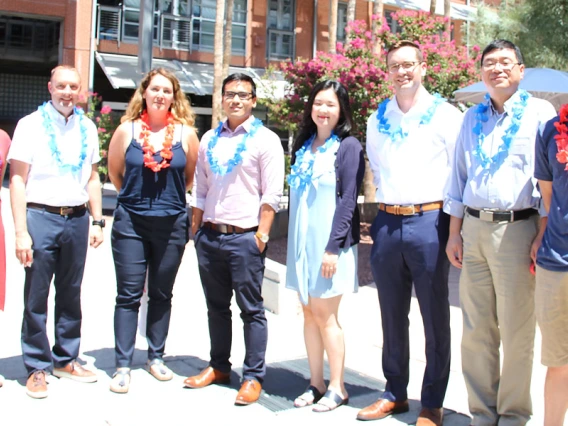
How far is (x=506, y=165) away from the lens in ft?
11.9

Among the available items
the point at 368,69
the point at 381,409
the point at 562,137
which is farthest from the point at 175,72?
the point at 562,137

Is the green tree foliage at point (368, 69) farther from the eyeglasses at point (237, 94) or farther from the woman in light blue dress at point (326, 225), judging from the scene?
the woman in light blue dress at point (326, 225)

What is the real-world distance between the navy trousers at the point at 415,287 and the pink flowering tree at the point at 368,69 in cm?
708

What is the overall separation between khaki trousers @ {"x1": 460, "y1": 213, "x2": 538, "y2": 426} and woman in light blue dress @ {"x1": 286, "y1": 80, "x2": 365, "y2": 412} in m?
0.71

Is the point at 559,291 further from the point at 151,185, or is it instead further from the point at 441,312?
the point at 151,185

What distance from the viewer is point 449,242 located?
387 cm

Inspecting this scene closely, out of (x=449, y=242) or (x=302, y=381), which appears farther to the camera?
(x=302, y=381)

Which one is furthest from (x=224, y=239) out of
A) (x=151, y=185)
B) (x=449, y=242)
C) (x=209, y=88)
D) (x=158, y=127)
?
(x=209, y=88)

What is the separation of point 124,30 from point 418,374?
65.6 feet

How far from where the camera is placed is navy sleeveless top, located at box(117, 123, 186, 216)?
458cm

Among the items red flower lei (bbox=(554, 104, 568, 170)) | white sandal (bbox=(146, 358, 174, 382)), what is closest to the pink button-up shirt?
white sandal (bbox=(146, 358, 174, 382))

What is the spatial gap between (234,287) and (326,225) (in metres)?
0.77

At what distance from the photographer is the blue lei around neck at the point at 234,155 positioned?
14.4 ft

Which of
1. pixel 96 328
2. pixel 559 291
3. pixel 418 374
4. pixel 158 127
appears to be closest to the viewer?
pixel 559 291
